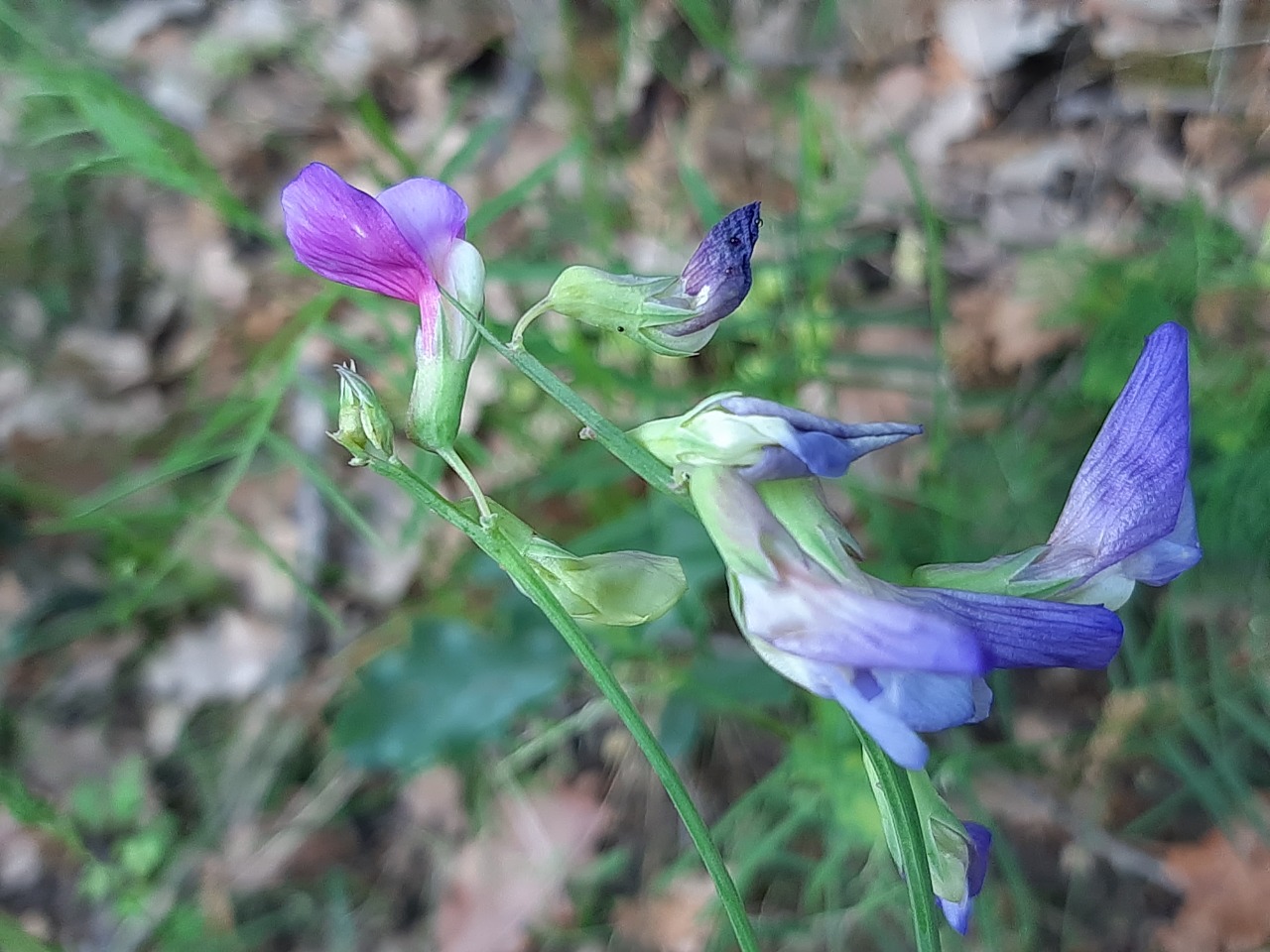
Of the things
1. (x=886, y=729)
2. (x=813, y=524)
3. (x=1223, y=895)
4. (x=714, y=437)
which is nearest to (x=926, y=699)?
(x=886, y=729)

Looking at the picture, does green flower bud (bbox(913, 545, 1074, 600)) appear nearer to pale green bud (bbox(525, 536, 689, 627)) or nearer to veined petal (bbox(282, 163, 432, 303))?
pale green bud (bbox(525, 536, 689, 627))

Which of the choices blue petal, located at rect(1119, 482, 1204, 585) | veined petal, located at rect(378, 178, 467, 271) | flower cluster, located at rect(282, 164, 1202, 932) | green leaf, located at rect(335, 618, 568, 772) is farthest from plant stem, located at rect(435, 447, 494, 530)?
green leaf, located at rect(335, 618, 568, 772)

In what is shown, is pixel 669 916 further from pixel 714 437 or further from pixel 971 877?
pixel 714 437

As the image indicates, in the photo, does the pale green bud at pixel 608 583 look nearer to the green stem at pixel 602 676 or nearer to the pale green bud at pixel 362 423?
the green stem at pixel 602 676

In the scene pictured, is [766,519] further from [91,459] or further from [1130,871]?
[91,459]

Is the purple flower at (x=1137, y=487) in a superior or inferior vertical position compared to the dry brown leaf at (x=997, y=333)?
superior

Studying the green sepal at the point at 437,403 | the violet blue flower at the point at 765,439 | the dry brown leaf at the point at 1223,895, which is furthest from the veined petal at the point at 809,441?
the dry brown leaf at the point at 1223,895

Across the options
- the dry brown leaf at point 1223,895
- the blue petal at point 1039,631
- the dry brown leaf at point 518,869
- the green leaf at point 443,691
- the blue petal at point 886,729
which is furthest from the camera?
the dry brown leaf at point 518,869

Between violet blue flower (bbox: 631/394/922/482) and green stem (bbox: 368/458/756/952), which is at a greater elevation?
violet blue flower (bbox: 631/394/922/482)
